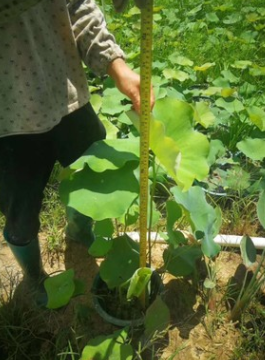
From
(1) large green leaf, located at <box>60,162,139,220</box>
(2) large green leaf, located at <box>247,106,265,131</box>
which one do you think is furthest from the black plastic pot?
(2) large green leaf, located at <box>247,106,265,131</box>

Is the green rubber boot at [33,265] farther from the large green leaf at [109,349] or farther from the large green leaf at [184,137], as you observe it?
the large green leaf at [184,137]

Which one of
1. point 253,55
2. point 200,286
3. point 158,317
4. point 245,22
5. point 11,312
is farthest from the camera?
point 245,22

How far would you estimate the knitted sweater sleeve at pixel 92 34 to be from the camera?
843 millimetres

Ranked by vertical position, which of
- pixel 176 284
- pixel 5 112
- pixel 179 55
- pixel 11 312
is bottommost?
pixel 176 284

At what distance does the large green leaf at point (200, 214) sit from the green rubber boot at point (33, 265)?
0.39 meters

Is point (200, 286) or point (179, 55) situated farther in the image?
point (179, 55)

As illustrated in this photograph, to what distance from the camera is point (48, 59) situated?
790 mm

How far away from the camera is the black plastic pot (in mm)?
991

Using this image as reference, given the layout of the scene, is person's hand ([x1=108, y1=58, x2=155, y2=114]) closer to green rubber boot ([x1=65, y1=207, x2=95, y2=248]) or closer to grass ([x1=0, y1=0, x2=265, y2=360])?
grass ([x1=0, y1=0, x2=265, y2=360])

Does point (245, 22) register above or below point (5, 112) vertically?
below

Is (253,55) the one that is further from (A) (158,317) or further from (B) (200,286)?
(A) (158,317)

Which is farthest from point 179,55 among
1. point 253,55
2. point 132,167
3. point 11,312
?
point 11,312

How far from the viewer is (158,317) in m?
0.91

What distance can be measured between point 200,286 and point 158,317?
28cm
